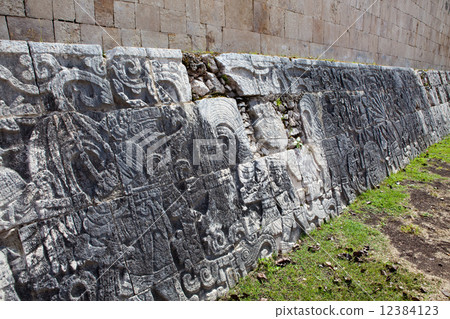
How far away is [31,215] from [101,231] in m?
0.44

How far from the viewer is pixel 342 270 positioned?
3.11m

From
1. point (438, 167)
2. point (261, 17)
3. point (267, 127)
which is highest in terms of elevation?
point (261, 17)

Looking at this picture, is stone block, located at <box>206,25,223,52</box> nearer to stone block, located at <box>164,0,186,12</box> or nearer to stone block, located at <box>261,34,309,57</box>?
stone block, located at <box>164,0,186,12</box>

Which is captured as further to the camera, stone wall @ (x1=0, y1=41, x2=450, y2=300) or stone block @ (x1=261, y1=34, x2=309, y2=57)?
stone block @ (x1=261, y1=34, x2=309, y2=57)

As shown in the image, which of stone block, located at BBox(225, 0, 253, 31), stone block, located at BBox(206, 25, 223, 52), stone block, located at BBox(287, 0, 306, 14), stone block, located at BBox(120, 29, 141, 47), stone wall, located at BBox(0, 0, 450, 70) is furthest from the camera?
stone block, located at BBox(287, 0, 306, 14)

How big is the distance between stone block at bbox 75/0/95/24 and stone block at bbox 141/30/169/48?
0.62 metres

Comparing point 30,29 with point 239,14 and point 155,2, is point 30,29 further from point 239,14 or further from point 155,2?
point 239,14

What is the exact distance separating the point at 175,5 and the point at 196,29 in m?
0.42

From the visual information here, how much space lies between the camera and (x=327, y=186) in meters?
4.40

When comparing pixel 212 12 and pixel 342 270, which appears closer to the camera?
pixel 342 270

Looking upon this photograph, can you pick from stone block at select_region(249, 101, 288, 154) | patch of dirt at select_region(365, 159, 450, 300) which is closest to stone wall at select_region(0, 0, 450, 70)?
stone block at select_region(249, 101, 288, 154)

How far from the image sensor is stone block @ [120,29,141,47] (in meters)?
3.89

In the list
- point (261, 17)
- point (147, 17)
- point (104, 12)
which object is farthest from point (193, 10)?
point (261, 17)

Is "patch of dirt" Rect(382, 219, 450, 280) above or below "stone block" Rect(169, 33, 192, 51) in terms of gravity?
below
